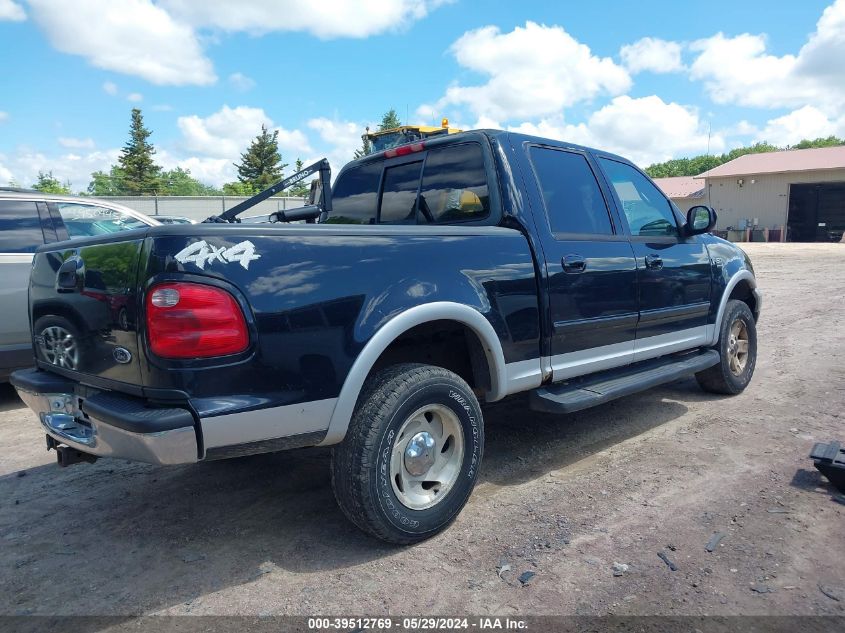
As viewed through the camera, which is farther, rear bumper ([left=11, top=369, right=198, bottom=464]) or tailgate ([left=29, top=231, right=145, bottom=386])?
tailgate ([left=29, top=231, right=145, bottom=386])

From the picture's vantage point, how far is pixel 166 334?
7.75 ft

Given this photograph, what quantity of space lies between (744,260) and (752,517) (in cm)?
306

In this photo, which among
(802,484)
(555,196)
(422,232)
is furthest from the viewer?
(555,196)

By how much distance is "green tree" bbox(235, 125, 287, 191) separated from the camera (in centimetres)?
6047

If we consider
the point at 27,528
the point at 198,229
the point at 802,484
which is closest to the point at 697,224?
the point at 802,484

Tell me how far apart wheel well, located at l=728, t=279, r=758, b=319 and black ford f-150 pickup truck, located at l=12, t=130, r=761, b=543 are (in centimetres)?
138

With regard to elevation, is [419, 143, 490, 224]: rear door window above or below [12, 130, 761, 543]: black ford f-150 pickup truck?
above

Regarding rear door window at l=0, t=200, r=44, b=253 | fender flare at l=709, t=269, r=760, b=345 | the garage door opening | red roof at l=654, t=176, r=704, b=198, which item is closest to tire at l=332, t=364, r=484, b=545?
fender flare at l=709, t=269, r=760, b=345

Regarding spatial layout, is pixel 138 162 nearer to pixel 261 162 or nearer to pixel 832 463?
pixel 261 162

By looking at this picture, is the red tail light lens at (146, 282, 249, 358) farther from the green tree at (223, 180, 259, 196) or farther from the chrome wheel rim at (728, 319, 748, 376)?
the green tree at (223, 180, 259, 196)

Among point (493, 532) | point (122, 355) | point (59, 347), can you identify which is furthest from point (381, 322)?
point (59, 347)

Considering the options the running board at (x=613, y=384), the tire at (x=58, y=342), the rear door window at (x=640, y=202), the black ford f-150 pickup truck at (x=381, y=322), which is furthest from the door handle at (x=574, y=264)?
the tire at (x=58, y=342)

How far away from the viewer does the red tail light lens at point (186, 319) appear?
2.36 metres

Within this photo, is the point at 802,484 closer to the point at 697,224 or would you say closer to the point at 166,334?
the point at 697,224
